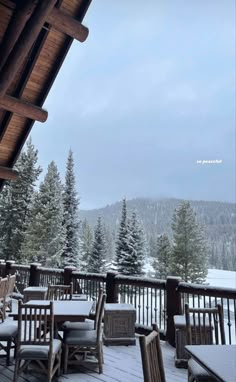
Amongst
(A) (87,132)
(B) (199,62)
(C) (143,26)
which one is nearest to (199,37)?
(B) (199,62)

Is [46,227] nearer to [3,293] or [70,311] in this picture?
[3,293]

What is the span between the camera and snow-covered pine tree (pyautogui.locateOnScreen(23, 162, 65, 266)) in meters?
20.2

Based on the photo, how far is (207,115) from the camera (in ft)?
244

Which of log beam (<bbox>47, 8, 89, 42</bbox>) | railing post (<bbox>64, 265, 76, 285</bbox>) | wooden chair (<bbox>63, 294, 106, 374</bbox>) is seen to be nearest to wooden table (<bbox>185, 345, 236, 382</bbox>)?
wooden chair (<bbox>63, 294, 106, 374</bbox>)

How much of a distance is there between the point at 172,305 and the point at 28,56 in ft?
15.5

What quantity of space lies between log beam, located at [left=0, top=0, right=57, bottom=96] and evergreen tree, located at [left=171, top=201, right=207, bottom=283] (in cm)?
2178

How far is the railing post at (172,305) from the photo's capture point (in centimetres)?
529

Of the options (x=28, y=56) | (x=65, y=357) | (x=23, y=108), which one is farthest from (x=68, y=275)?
(x=28, y=56)

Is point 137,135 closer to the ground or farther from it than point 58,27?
farther from it

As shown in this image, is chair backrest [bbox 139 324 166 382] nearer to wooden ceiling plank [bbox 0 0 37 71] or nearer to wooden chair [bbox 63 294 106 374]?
wooden chair [bbox 63 294 106 374]

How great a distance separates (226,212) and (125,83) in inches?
2860

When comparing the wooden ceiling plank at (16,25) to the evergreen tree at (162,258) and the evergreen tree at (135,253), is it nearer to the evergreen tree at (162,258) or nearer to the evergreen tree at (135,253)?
the evergreen tree at (135,253)

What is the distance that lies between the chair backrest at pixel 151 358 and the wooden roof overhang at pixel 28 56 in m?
3.92

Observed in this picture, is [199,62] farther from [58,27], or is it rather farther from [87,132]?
[58,27]
